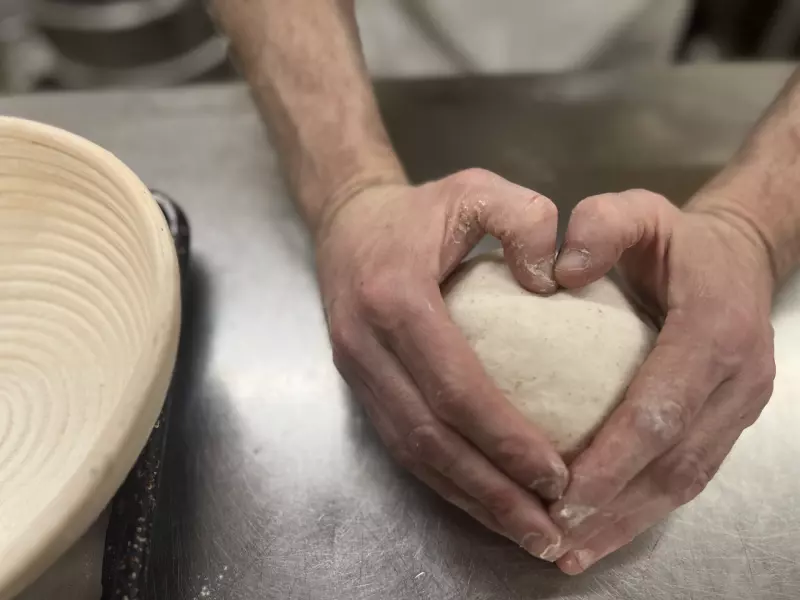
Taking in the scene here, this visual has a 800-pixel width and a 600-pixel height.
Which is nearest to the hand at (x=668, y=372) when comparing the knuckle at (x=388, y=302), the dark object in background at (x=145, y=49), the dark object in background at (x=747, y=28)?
the knuckle at (x=388, y=302)

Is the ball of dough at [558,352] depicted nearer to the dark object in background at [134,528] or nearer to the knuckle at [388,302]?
the knuckle at [388,302]

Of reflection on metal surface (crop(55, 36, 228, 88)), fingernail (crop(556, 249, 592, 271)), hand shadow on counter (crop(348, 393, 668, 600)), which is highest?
fingernail (crop(556, 249, 592, 271))

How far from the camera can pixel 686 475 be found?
56 centimetres

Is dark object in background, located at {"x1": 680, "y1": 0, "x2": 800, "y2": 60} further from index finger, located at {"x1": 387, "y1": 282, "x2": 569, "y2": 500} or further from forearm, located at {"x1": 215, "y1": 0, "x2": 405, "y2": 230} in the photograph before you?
index finger, located at {"x1": 387, "y1": 282, "x2": 569, "y2": 500}

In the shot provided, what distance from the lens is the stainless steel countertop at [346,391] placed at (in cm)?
63

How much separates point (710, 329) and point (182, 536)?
1.50 ft

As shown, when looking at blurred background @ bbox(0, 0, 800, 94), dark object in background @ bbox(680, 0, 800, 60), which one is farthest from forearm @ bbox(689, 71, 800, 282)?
dark object in background @ bbox(680, 0, 800, 60)

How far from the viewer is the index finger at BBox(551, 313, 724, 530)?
522 millimetres

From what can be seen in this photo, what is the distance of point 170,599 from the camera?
0.62m

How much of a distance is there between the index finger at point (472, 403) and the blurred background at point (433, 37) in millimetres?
584

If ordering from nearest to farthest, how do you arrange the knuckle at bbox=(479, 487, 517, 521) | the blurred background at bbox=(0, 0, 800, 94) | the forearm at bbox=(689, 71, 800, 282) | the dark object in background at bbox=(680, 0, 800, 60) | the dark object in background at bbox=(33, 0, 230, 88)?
the knuckle at bbox=(479, 487, 517, 521)
the forearm at bbox=(689, 71, 800, 282)
the blurred background at bbox=(0, 0, 800, 94)
the dark object in background at bbox=(680, 0, 800, 60)
the dark object in background at bbox=(33, 0, 230, 88)

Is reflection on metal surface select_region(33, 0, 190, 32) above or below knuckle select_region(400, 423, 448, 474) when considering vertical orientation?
below

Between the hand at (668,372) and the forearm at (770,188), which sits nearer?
the hand at (668,372)

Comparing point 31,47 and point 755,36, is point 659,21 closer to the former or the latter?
point 755,36
